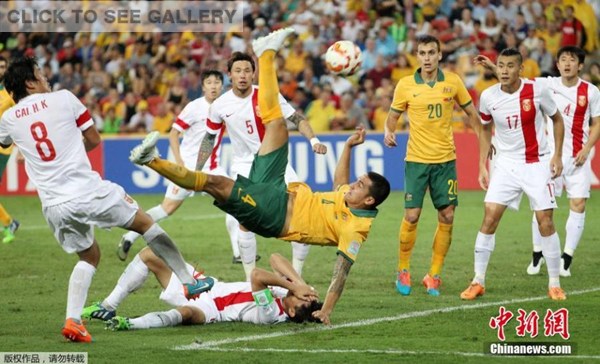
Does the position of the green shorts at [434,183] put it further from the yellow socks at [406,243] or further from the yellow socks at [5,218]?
the yellow socks at [5,218]

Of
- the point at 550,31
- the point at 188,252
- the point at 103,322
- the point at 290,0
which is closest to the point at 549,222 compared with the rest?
the point at 103,322

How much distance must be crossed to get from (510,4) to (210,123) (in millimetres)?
13614

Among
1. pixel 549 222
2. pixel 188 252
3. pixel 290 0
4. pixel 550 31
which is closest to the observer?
pixel 549 222

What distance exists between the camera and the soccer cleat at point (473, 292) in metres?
11.9

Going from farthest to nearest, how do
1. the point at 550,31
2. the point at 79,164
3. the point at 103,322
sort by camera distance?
the point at 550,31
the point at 103,322
the point at 79,164

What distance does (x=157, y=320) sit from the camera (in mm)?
10414

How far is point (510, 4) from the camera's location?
25.2 meters

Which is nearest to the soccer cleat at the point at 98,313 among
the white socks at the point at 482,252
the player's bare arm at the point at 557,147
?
the white socks at the point at 482,252

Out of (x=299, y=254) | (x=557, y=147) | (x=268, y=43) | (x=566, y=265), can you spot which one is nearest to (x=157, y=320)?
(x=268, y=43)

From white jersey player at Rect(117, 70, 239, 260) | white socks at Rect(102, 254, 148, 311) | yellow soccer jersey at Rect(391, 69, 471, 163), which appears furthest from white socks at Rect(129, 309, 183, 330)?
white jersey player at Rect(117, 70, 239, 260)

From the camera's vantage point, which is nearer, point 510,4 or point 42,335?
point 42,335

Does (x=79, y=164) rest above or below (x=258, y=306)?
above

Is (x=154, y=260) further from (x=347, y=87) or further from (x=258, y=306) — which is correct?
(x=347, y=87)

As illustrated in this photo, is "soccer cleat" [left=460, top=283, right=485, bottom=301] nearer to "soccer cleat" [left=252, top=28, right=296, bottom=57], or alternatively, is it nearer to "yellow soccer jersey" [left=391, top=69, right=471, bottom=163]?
"yellow soccer jersey" [left=391, top=69, right=471, bottom=163]
